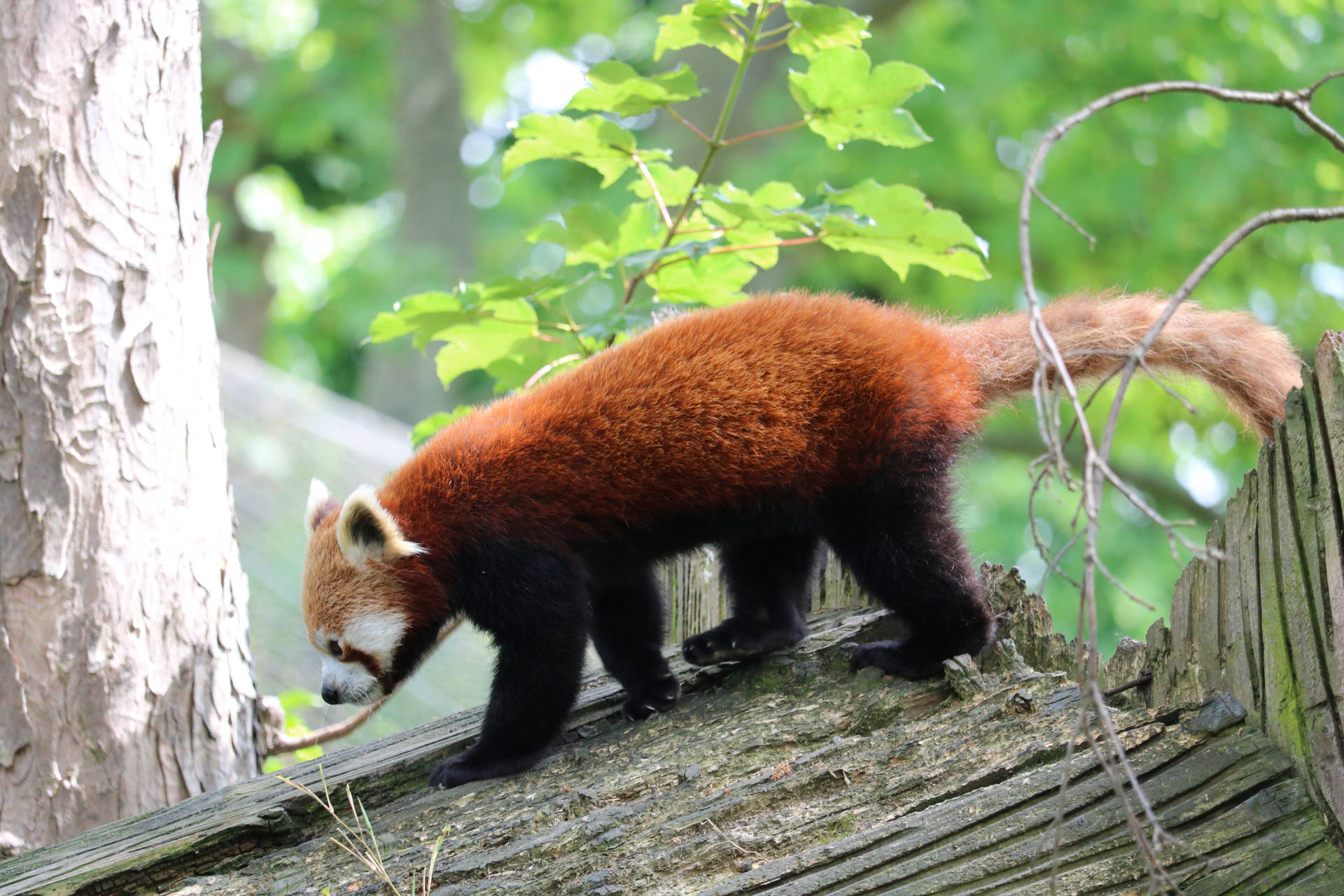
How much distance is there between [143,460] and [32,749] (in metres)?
0.76

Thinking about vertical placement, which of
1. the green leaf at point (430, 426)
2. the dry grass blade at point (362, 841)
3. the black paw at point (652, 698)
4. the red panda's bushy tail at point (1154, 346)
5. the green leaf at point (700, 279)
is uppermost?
the green leaf at point (700, 279)

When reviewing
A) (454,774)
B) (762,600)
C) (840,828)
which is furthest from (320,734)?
(840,828)

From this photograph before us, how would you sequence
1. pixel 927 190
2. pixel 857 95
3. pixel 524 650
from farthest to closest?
pixel 927 190 < pixel 857 95 < pixel 524 650

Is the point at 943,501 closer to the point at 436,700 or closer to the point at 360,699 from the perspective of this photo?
the point at 360,699

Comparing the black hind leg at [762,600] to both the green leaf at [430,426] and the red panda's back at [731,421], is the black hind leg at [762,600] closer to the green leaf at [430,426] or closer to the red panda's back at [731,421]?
the red panda's back at [731,421]

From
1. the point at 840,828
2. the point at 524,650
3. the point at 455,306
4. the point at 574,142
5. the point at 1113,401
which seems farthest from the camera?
the point at 455,306

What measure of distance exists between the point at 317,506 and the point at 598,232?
46.7 inches

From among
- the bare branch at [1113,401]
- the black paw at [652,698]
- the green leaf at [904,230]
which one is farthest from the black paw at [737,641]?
the bare branch at [1113,401]

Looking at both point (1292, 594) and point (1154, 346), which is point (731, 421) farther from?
point (1292, 594)

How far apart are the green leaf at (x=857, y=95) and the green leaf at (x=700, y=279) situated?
576 mm

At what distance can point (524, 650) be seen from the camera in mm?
2633

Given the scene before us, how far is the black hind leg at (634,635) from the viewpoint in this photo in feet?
9.18

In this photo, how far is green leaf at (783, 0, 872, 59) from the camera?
9.15 ft

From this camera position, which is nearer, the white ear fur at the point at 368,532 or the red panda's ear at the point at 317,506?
the white ear fur at the point at 368,532
